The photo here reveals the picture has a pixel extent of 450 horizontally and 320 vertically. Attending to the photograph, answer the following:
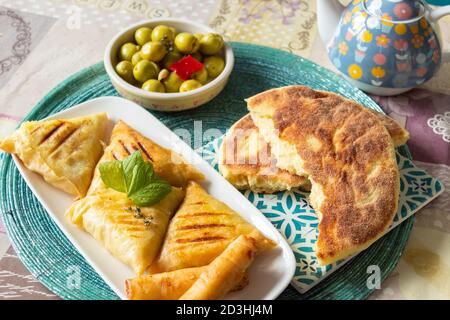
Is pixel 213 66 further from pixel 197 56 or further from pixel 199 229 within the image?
pixel 199 229

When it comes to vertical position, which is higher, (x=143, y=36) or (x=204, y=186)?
(x=143, y=36)

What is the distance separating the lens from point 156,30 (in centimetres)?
290

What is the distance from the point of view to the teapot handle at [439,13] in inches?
104

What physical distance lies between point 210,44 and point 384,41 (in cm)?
82

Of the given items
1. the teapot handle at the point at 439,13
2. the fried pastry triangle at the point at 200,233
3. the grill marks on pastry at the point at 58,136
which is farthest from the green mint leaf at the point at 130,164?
the teapot handle at the point at 439,13

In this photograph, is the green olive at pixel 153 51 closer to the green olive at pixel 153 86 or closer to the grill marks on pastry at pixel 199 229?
the green olive at pixel 153 86

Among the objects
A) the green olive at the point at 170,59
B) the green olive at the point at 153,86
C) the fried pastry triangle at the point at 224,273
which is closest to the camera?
the fried pastry triangle at the point at 224,273

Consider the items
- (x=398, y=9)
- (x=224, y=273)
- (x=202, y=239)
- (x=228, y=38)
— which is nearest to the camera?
(x=224, y=273)

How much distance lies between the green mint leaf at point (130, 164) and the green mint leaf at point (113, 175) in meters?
0.02

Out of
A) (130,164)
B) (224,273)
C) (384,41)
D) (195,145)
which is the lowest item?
(195,145)

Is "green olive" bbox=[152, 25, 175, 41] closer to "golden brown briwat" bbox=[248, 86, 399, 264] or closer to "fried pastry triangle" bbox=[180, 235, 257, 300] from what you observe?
"golden brown briwat" bbox=[248, 86, 399, 264]

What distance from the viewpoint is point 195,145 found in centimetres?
271

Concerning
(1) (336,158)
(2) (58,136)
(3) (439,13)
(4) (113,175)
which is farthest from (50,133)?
(3) (439,13)

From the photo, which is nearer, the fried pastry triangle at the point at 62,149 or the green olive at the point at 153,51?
the fried pastry triangle at the point at 62,149
